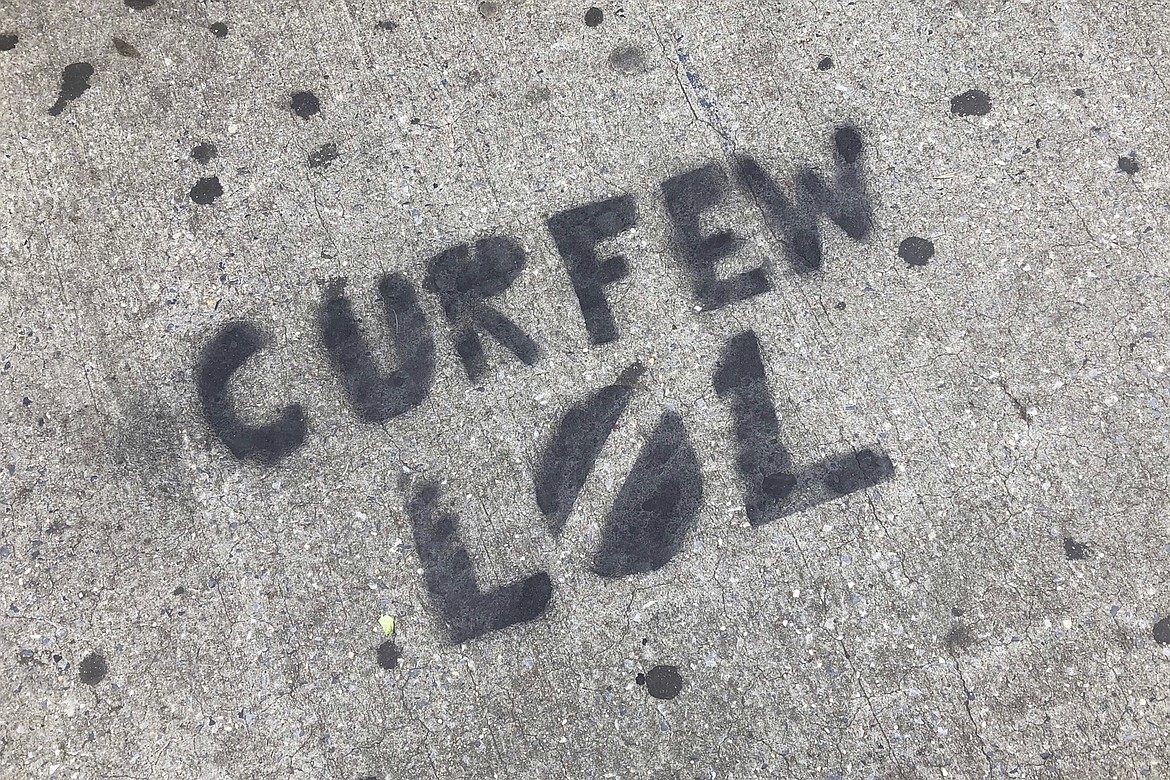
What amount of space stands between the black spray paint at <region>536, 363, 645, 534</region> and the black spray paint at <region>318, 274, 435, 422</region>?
0.45 metres

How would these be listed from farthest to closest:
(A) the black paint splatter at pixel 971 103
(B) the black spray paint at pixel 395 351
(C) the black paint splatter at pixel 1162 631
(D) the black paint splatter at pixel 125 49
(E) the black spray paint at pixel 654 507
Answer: (D) the black paint splatter at pixel 125 49, (A) the black paint splatter at pixel 971 103, (B) the black spray paint at pixel 395 351, (E) the black spray paint at pixel 654 507, (C) the black paint splatter at pixel 1162 631

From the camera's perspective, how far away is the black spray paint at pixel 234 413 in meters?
2.35

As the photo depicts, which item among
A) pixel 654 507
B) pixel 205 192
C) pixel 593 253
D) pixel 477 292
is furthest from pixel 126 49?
pixel 654 507

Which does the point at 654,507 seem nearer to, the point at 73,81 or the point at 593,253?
the point at 593,253

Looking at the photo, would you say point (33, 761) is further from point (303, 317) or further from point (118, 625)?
point (303, 317)

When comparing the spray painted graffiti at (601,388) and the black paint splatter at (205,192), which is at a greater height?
the black paint splatter at (205,192)

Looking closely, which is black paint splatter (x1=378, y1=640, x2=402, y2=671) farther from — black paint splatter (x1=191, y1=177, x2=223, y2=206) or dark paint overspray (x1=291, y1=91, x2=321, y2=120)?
dark paint overspray (x1=291, y1=91, x2=321, y2=120)

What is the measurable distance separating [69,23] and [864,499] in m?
3.12

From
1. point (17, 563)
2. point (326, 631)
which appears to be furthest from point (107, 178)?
point (326, 631)

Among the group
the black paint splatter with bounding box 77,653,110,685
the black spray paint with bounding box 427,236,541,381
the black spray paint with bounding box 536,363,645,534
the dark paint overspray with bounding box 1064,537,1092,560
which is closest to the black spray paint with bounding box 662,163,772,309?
the black spray paint with bounding box 536,363,645,534

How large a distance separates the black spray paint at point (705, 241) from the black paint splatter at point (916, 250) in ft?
1.47

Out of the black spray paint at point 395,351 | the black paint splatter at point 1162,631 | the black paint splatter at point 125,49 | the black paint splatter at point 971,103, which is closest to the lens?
the black paint splatter at point 1162,631

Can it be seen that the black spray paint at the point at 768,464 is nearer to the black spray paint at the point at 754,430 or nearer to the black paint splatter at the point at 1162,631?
the black spray paint at the point at 754,430

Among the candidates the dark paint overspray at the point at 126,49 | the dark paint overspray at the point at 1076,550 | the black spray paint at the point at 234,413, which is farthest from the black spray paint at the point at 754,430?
the dark paint overspray at the point at 126,49
